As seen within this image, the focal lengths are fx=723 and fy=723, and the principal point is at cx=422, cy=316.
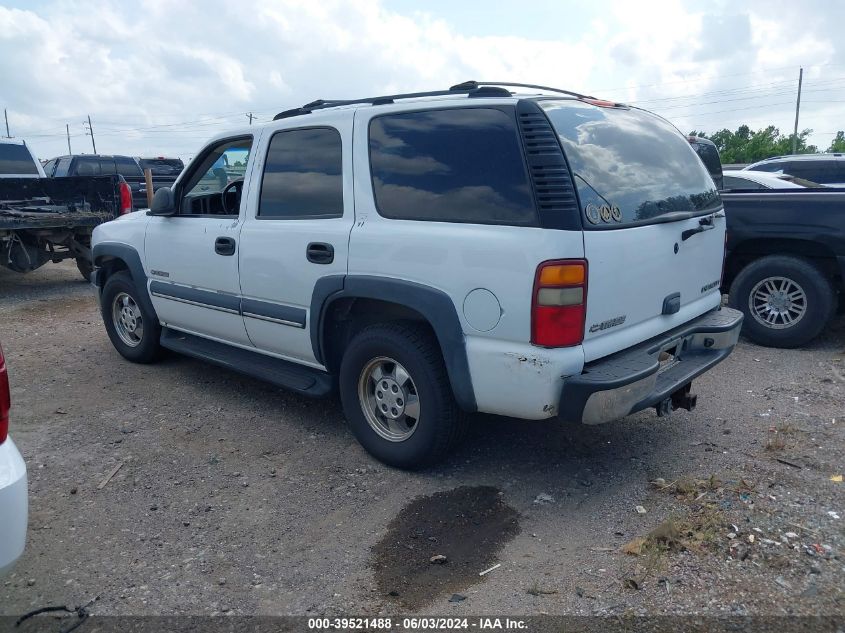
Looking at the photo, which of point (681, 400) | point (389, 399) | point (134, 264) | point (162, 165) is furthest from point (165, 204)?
point (162, 165)

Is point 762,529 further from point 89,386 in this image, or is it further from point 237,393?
point 89,386

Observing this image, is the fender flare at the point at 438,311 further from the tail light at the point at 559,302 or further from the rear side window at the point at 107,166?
the rear side window at the point at 107,166

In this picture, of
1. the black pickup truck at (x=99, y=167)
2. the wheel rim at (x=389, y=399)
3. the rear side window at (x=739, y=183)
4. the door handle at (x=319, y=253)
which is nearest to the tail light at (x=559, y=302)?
the wheel rim at (x=389, y=399)

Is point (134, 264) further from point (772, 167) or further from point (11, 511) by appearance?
point (772, 167)

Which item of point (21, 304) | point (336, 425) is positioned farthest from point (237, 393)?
point (21, 304)

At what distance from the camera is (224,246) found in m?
4.77

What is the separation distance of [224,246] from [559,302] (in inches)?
98.6

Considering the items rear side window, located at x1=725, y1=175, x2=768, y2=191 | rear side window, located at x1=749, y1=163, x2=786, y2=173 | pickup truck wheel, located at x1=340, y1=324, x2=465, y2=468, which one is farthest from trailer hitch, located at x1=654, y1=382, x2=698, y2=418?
rear side window, located at x1=749, y1=163, x2=786, y2=173

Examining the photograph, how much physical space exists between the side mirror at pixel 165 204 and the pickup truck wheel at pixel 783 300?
4.74m

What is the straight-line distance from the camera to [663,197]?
12.8 ft

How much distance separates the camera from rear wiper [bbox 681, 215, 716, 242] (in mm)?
3916

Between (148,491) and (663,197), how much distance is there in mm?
3201

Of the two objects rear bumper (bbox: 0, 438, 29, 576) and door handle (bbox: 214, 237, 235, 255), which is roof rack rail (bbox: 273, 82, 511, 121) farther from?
rear bumper (bbox: 0, 438, 29, 576)

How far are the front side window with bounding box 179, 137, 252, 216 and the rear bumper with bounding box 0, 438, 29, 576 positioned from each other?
2.96 metres
